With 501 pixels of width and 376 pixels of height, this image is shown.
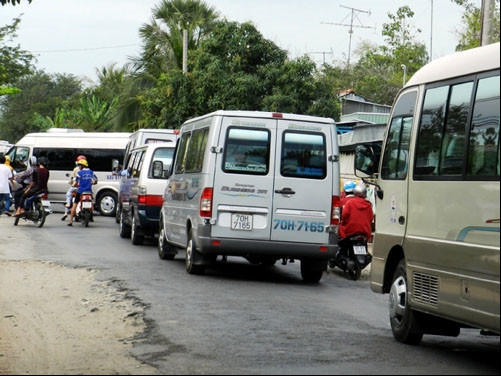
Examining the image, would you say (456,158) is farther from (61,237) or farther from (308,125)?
(61,237)

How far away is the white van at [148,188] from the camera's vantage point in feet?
72.0

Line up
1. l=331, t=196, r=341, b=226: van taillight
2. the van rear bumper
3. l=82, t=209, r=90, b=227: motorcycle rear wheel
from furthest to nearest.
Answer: l=82, t=209, r=90, b=227: motorcycle rear wheel → l=331, t=196, r=341, b=226: van taillight → the van rear bumper

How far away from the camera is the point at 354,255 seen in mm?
17641

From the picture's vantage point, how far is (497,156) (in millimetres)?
8344

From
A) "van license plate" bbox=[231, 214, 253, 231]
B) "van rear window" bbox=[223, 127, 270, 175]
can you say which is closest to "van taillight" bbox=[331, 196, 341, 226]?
"van rear window" bbox=[223, 127, 270, 175]

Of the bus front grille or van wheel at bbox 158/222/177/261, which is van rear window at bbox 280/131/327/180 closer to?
van wheel at bbox 158/222/177/261

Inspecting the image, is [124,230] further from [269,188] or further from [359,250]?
[269,188]

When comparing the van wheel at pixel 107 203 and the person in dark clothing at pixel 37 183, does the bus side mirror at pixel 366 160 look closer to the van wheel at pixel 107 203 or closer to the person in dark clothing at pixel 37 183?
the person in dark clothing at pixel 37 183

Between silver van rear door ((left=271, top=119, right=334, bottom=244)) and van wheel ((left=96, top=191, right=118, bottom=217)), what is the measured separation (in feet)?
64.2

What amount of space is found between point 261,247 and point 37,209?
13581 mm

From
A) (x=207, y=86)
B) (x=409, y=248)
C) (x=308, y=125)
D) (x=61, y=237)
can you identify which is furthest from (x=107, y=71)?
(x=409, y=248)

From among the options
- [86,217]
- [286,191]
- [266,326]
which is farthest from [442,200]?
[86,217]

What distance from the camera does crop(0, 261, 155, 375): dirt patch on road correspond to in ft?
30.8

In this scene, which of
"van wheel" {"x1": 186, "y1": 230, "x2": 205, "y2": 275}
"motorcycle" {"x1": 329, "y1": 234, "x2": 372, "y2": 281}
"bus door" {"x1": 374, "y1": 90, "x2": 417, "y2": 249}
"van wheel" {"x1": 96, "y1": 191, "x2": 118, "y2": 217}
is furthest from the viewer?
"van wheel" {"x1": 96, "y1": 191, "x2": 118, "y2": 217}
